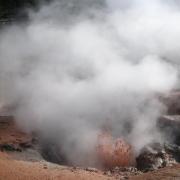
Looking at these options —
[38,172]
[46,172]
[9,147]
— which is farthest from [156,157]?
[9,147]

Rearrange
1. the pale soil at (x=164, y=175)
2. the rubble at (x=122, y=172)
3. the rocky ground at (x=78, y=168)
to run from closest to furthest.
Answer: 1. the pale soil at (x=164, y=175)
2. the rocky ground at (x=78, y=168)
3. the rubble at (x=122, y=172)

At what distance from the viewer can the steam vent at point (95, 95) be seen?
10453 mm

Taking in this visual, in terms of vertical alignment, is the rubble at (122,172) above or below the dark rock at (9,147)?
below

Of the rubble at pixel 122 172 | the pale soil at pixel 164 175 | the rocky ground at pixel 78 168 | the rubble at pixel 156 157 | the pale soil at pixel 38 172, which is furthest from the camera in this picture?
the rubble at pixel 156 157

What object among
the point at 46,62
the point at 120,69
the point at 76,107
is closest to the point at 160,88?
the point at 120,69

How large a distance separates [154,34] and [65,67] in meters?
3.71

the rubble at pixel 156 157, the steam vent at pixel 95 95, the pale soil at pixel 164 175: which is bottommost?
the pale soil at pixel 164 175

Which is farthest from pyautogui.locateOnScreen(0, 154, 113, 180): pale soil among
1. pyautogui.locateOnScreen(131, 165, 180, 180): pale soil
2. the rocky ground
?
pyautogui.locateOnScreen(131, 165, 180, 180): pale soil

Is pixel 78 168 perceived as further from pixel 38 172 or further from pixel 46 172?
pixel 38 172

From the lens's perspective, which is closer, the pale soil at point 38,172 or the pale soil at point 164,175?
the pale soil at point 164,175

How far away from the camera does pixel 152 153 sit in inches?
419

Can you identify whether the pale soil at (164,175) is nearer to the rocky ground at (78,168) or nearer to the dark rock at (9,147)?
the rocky ground at (78,168)

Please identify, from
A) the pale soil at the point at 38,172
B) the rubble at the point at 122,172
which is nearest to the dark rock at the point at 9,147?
the pale soil at the point at 38,172

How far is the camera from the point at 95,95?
1215 centimetres
